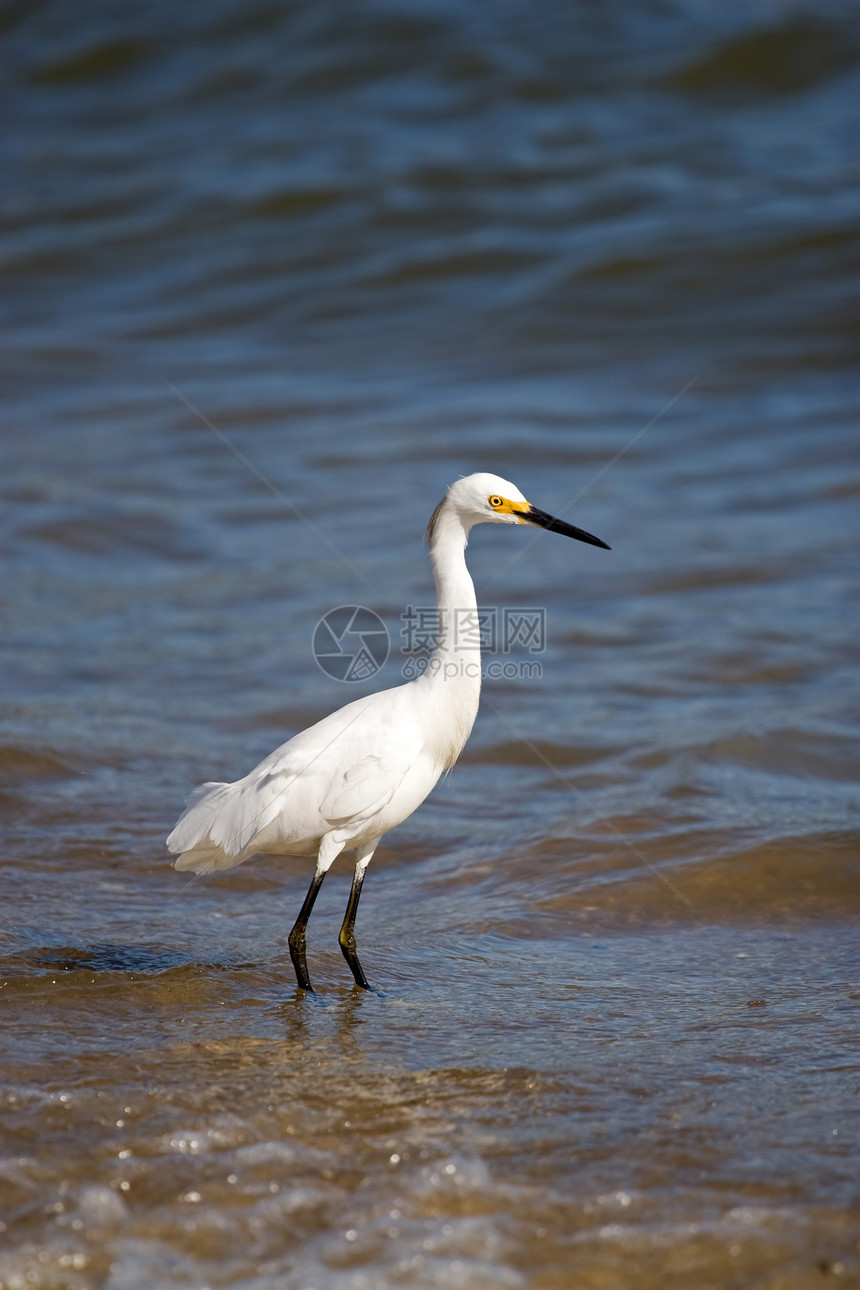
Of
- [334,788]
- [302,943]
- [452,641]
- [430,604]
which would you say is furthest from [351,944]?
[430,604]

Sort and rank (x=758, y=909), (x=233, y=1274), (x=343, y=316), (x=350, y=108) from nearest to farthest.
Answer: (x=233, y=1274), (x=758, y=909), (x=343, y=316), (x=350, y=108)

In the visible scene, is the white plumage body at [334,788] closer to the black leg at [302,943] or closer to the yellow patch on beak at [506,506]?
the black leg at [302,943]

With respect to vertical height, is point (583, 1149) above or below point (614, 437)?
above

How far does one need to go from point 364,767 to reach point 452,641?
2.08 feet

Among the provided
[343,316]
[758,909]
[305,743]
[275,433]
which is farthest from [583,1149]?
[343,316]

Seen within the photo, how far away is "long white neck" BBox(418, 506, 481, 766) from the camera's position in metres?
5.05

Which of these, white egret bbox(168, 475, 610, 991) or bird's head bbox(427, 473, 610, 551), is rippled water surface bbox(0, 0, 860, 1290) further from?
bird's head bbox(427, 473, 610, 551)

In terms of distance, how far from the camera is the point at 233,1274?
3.12 metres

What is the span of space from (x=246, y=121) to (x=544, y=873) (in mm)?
18539

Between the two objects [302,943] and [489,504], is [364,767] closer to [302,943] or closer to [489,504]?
[302,943]

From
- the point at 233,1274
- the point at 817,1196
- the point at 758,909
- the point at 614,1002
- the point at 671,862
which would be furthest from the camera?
the point at 671,862

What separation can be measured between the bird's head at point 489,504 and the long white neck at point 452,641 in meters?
0.04

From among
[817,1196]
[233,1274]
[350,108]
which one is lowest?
[817,1196]

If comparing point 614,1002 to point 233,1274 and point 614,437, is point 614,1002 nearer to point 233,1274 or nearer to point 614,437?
point 233,1274
